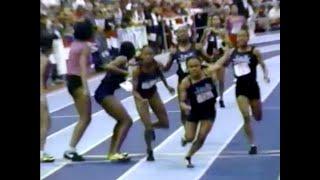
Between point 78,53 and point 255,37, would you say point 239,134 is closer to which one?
point 255,37

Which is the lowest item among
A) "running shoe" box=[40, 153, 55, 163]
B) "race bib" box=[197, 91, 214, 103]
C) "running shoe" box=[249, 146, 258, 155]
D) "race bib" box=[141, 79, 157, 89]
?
"running shoe" box=[40, 153, 55, 163]

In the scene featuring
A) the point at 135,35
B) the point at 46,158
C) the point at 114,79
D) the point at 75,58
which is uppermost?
the point at 135,35

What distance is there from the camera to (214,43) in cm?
357

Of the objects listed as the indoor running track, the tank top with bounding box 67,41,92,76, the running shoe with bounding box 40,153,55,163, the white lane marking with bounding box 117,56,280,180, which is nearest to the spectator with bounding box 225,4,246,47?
the indoor running track

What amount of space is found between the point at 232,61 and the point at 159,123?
48 cm

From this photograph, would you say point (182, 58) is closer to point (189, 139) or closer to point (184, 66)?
point (184, 66)

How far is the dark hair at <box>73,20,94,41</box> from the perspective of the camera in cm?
361

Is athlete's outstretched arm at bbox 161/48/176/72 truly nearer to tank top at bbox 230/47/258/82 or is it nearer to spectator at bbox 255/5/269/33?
tank top at bbox 230/47/258/82

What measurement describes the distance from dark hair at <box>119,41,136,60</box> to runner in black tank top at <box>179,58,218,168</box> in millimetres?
287

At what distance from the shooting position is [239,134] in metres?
3.57

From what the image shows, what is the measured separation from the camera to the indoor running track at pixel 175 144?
139 inches

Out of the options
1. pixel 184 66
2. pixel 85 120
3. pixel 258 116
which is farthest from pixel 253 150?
pixel 85 120

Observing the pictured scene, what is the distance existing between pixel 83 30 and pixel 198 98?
0.67 meters
